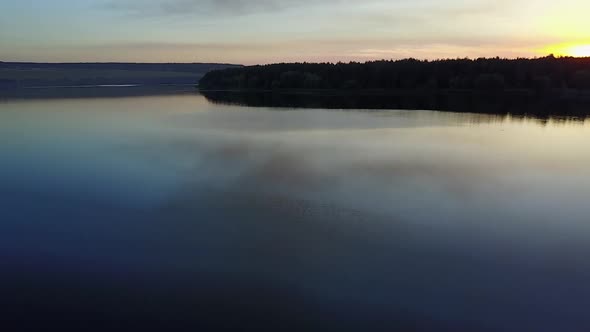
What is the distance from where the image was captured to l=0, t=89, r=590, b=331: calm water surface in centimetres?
348

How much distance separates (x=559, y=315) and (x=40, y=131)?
13.1 meters

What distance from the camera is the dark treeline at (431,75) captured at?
31.2 m

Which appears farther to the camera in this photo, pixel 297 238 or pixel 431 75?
pixel 431 75

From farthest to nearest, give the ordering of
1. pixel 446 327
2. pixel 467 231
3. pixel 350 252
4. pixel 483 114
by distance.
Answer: pixel 483 114 < pixel 467 231 < pixel 350 252 < pixel 446 327

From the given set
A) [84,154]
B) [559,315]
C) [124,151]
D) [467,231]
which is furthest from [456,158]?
[84,154]

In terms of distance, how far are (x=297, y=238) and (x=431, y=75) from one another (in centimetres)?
3199

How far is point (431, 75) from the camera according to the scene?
34.1m

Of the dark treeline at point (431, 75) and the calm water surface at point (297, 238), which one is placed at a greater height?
the dark treeline at point (431, 75)

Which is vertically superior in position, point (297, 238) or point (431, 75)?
point (431, 75)

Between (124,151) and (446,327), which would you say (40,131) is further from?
(446,327)

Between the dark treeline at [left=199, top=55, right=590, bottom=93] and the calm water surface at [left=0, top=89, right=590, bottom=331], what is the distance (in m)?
24.3

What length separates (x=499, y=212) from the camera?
5.66 metres

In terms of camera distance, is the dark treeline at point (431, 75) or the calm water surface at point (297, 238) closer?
the calm water surface at point (297, 238)

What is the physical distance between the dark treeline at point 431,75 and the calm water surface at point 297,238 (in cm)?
2432
